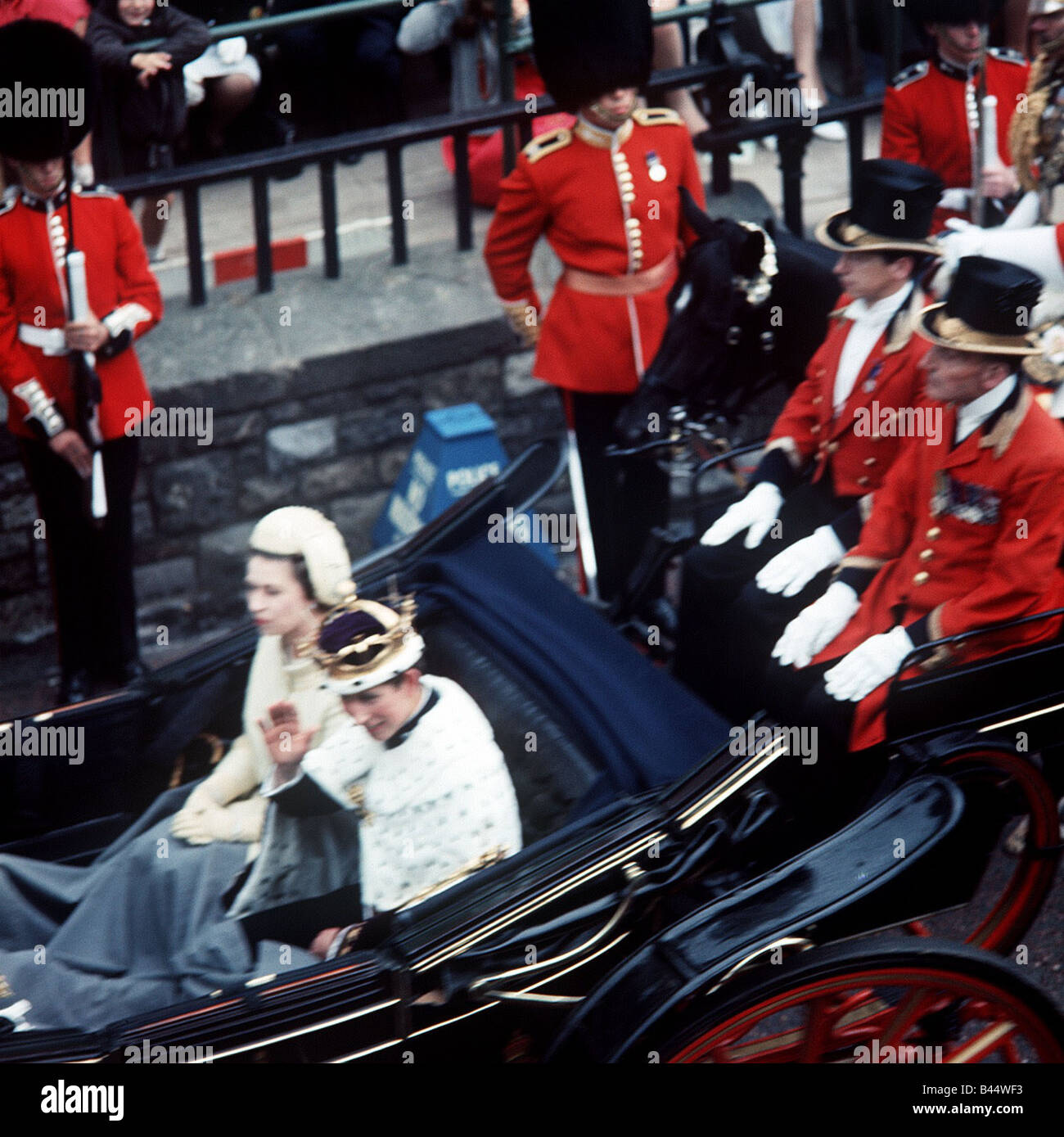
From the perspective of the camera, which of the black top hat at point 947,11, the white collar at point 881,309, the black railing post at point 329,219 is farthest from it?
the black railing post at point 329,219

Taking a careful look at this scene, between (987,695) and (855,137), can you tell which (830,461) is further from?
(855,137)

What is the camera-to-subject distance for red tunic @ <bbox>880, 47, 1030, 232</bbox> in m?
5.52

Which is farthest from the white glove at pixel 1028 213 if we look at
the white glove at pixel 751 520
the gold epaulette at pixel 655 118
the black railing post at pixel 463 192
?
the black railing post at pixel 463 192

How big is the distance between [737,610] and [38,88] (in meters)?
2.44

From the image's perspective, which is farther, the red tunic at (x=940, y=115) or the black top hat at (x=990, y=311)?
the red tunic at (x=940, y=115)

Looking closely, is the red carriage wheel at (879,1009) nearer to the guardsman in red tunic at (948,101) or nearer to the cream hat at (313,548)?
the cream hat at (313,548)

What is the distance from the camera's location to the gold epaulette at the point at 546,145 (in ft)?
16.6

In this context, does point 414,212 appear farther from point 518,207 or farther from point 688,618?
point 688,618

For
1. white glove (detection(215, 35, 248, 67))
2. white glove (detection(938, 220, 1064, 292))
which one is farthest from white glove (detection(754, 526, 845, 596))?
white glove (detection(215, 35, 248, 67))

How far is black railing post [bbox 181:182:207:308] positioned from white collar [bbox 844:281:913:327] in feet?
8.76

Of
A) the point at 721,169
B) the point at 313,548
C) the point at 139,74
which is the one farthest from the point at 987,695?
the point at 139,74

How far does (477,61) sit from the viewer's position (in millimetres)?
6594

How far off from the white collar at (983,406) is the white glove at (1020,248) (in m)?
0.63

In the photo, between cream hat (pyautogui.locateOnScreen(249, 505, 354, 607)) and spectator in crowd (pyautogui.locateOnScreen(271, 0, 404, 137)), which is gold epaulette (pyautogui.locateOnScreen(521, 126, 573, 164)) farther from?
spectator in crowd (pyautogui.locateOnScreen(271, 0, 404, 137))
